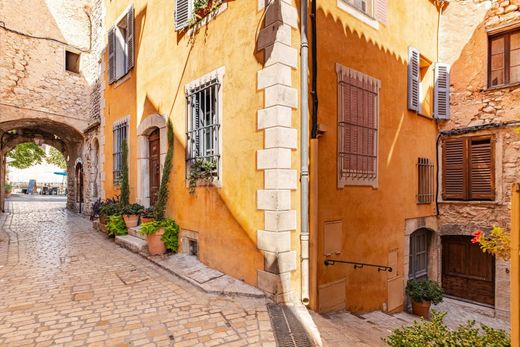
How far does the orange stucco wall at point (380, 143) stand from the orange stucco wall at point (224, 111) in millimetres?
886

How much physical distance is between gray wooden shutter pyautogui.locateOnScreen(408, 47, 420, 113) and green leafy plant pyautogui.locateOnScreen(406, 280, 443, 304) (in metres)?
4.03

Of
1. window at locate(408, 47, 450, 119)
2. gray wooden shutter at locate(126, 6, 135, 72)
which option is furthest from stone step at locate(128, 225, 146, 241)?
window at locate(408, 47, 450, 119)

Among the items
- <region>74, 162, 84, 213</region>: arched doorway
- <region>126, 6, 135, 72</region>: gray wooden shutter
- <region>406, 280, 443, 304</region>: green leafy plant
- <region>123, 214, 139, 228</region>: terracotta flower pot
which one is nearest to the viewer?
<region>406, 280, 443, 304</region>: green leafy plant

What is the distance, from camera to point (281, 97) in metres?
4.51

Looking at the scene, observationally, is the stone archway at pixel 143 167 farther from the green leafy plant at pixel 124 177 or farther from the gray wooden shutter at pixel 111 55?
the gray wooden shutter at pixel 111 55

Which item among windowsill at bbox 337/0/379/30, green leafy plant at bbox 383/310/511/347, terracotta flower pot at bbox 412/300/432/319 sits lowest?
terracotta flower pot at bbox 412/300/432/319

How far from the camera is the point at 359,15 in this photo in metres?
5.75

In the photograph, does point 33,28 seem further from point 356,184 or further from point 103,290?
point 356,184

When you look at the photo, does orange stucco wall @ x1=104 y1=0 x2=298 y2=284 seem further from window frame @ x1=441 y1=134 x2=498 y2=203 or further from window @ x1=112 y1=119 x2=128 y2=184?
window frame @ x1=441 y1=134 x2=498 y2=203

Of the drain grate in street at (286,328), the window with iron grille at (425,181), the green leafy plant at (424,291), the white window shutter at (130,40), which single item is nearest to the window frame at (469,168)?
the window with iron grille at (425,181)

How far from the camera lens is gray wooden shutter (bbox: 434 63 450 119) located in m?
8.09

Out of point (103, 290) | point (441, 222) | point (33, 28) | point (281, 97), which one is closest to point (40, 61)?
point (33, 28)

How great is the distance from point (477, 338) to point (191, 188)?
189 inches

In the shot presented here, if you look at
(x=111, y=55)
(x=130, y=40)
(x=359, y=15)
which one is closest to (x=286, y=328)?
(x=359, y=15)
